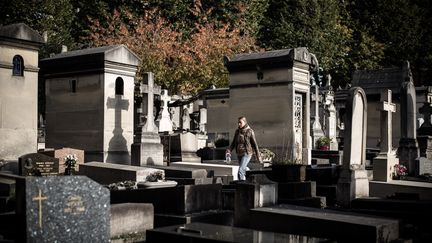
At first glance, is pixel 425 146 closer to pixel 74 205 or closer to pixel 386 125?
pixel 386 125

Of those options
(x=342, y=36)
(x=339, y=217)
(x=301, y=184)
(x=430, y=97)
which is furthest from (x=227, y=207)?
(x=342, y=36)

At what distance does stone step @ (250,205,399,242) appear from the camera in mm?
6434

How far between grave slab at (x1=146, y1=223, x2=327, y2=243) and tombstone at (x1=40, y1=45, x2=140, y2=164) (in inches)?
327

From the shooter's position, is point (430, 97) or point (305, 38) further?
point (305, 38)

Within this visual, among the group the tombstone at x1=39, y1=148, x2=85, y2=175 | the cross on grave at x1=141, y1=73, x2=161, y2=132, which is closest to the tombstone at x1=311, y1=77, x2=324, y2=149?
the cross on grave at x1=141, y1=73, x2=161, y2=132

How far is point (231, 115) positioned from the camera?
17.7m

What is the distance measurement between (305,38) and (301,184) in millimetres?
25225

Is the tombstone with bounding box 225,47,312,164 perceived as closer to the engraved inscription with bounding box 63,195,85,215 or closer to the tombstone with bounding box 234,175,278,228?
the tombstone with bounding box 234,175,278,228

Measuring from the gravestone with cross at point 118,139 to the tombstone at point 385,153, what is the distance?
6.54 metres

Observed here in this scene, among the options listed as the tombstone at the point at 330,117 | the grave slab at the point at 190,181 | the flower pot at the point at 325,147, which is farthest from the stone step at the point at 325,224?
the tombstone at the point at 330,117

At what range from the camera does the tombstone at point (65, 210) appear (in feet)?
17.5

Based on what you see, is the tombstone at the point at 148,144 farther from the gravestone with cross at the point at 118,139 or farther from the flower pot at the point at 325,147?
the flower pot at the point at 325,147

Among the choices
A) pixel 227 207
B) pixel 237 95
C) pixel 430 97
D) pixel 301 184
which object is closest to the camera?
pixel 227 207

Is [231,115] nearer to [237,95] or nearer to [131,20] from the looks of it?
[237,95]
